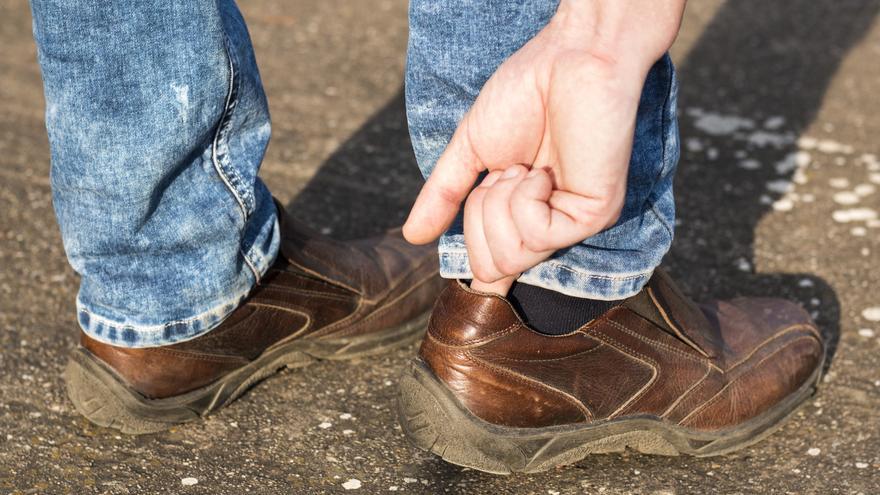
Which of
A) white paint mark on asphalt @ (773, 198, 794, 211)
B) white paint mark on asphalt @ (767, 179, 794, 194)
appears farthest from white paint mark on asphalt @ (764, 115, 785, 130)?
white paint mark on asphalt @ (773, 198, 794, 211)

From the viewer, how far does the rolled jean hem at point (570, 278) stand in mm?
1529

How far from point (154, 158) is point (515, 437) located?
70cm

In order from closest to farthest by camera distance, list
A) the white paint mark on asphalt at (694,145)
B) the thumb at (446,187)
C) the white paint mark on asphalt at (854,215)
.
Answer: the thumb at (446,187), the white paint mark on asphalt at (854,215), the white paint mark on asphalt at (694,145)

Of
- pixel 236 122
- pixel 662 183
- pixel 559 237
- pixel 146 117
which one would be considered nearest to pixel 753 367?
pixel 662 183

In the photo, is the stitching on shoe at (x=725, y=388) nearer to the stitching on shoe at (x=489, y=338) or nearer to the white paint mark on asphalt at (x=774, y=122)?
the stitching on shoe at (x=489, y=338)

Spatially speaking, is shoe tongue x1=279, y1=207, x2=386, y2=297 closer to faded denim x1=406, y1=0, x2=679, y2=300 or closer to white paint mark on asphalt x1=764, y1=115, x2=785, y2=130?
faded denim x1=406, y1=0, x2=679, y2=300

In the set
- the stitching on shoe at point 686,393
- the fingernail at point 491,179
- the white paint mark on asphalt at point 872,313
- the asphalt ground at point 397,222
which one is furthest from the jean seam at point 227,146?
the white paint mark on asphalt at point 872,313

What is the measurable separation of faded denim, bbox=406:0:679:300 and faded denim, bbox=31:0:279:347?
12.4 inches

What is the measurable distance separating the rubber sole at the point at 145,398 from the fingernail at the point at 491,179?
2.41ft

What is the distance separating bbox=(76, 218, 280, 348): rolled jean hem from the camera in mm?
1643

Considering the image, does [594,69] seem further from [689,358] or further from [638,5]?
[689,358]

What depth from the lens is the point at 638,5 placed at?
1170 millimetres

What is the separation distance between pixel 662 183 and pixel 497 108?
41 cm

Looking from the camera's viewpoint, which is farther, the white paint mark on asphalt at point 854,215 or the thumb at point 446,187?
the white paint mark on asphalt at point 854,215
